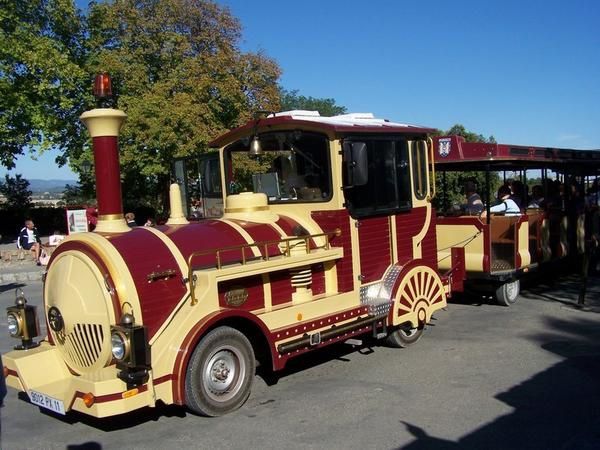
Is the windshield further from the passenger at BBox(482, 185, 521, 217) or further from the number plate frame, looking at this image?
the passenger at BBox(482, 185, 521, 217)

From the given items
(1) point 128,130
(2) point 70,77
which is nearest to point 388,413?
(1) point 128,130

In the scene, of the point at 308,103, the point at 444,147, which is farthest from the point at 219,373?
the point at 308,103

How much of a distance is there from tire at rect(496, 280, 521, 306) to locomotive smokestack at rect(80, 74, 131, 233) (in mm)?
5864

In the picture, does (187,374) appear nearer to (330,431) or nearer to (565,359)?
(330,431)

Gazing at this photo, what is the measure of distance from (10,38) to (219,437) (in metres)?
18.9

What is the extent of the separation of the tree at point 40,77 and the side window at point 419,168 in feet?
53.9

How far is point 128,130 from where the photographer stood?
19.0m

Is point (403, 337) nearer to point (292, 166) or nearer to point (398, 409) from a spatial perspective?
point (398, 409)

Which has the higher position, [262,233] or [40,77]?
[40,77]

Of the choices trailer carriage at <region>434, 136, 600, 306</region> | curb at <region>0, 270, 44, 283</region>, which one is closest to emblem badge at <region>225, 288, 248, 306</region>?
trailer carriage at <region>434, 136, 600, 306</region>

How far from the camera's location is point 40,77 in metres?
20.0

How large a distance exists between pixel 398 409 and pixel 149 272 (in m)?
2.24

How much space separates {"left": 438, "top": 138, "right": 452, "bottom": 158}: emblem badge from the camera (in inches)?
332

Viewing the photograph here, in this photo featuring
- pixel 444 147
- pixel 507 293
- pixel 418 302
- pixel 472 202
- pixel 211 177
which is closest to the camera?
pixel 418 302
